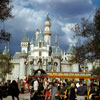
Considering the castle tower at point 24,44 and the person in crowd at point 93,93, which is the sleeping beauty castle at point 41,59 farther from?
the person in crowd at point 93,93

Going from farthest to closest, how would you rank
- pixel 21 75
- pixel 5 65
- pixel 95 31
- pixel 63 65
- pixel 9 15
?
pixel 63 65 < pixel 21 75 < pixel 5 65 < pixel 95 31 < pixel 9 15

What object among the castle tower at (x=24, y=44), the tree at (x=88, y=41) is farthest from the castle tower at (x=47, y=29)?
the tree at (x=88, y=41)

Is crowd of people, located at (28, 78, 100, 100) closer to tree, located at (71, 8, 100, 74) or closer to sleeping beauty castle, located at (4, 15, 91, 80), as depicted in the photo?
tree, located at (71, 8, 100, 74)

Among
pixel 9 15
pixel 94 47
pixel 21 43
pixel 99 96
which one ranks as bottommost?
pixel 99 96

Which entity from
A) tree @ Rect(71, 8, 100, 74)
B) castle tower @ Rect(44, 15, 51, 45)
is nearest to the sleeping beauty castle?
castle tower @ Rect(44, 15, 51, 45)

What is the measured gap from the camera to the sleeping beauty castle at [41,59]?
88.6m

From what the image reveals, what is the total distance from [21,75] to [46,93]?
72.5m

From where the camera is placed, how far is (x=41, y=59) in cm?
10319

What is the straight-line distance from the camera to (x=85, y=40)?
2166 cm

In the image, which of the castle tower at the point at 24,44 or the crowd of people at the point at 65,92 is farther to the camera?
the castle tower at the point at 24,44

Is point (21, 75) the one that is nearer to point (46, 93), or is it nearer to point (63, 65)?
point (63, 65)

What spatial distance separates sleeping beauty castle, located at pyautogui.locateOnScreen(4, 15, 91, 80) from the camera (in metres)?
88.6

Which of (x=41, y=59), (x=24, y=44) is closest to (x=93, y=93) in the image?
(x=41, y=59)

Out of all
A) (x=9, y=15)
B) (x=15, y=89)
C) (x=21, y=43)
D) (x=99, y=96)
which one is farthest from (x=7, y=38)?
(x=21, y=43)
